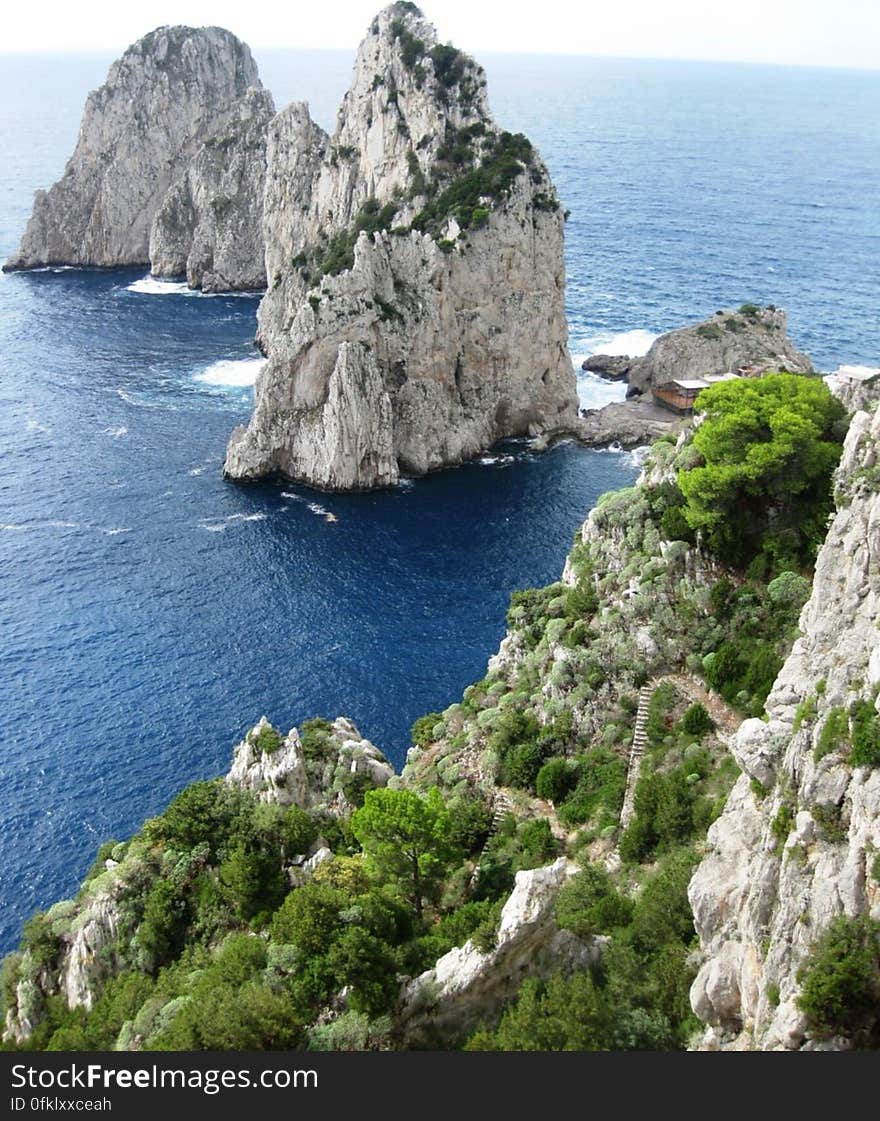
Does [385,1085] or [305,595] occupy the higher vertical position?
[385,1085]

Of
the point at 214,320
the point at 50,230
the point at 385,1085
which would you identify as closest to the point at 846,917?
the point at 385,1085

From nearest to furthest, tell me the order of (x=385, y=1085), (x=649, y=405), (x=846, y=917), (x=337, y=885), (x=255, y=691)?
(x=385, y=1085) < (x=846, y=917) < (x=337, y=885) < (x=255, y=691) < (x=649, y=405)

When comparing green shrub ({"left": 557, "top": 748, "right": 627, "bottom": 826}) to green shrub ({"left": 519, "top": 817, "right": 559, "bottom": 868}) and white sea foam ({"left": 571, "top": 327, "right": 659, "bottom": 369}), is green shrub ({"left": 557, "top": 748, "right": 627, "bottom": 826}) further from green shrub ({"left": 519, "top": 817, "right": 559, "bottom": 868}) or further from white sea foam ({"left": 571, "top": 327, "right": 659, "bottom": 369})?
white sea foam ({"left": 571, "top": 327, "right": 659, "bottom": 369})

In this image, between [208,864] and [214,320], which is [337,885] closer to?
[208,864]

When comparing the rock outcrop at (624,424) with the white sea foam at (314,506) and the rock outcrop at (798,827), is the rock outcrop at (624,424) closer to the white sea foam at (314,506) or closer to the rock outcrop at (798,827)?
the white sea foam at (314,506)

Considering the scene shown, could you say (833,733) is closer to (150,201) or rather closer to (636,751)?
(636,751)

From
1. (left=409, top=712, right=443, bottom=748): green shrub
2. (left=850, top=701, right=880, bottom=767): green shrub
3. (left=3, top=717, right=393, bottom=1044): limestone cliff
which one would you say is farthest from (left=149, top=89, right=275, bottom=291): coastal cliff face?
(left=850, top=701, right=880, bottom=767): green shrub
